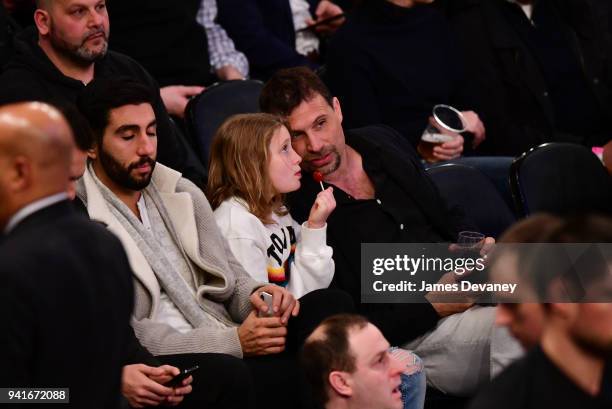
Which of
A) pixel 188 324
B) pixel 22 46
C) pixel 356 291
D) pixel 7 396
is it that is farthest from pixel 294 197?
pixel 7 396

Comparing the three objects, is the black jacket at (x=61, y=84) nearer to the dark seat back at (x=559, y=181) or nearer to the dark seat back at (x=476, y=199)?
the dark seat back at (x=476, y=199)

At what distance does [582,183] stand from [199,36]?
5.80 ft

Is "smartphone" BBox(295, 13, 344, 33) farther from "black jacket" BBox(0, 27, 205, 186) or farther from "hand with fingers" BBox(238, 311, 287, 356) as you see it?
"hand with fingers" BBox(238, 311, 287, 356)

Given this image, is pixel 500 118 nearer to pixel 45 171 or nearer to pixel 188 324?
pixel 188 324

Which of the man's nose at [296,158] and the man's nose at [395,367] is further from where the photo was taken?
the man's nose at [296,158]

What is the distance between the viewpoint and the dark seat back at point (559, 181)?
14.6 feet

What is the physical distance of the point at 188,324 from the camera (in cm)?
371

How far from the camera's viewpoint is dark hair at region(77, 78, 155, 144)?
376 centimetres

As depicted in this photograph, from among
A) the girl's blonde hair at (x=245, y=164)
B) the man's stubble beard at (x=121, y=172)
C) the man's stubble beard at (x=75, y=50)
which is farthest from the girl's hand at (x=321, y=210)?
the man's stubble beard at (x=75, y=50)

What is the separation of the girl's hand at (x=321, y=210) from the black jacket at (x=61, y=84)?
0.58m

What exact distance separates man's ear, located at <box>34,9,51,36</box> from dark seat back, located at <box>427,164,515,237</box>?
1526mm

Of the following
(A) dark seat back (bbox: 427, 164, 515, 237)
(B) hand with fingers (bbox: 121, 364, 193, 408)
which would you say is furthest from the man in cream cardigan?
(A) dark seat back (bbox: 427, 164, 515, 237)

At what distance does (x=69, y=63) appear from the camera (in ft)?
13.9

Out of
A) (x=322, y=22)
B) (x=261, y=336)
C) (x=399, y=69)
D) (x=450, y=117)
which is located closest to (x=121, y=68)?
(x=261, y=336)
